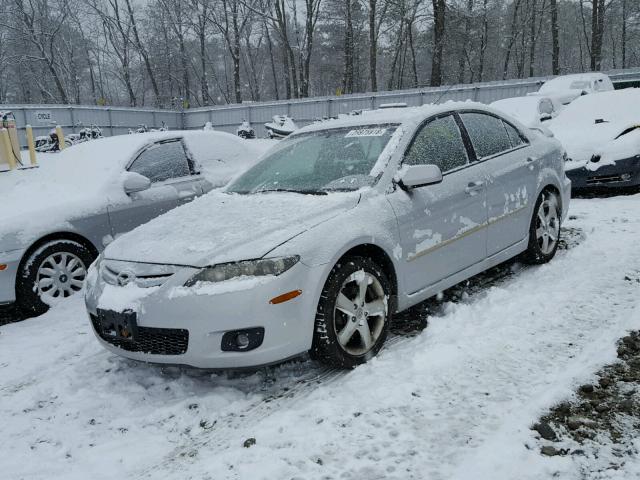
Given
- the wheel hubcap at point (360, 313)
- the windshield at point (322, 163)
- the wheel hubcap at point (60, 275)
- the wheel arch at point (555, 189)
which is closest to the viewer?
the wheel hubcap at point (360, 313)

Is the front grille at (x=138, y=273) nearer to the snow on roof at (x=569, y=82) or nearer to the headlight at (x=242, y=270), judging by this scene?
the headlight at (x=242, y=270)

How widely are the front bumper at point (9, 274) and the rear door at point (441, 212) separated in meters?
3.22

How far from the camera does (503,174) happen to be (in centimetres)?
443

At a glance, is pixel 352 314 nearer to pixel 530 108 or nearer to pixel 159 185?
pixel 159 185

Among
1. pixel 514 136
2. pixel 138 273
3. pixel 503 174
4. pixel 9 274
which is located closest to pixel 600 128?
pixel 514 136

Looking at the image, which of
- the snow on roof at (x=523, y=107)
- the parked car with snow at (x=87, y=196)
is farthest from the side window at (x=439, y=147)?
the snow on roof at (x=523, y=107)

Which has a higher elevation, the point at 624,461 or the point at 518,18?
the point at 518,18

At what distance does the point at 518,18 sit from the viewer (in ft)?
172

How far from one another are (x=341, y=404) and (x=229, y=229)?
121 cm

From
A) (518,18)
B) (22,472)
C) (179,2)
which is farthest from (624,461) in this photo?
(518,18)

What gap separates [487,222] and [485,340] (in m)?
1.09

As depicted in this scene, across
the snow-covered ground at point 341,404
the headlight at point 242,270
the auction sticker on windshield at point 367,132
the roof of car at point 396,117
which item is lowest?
the snow-covered ground at point 341,404

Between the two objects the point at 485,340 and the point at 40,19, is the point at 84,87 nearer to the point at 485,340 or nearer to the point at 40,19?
the point at 40,19

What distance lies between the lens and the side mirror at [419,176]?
3.57 metres
